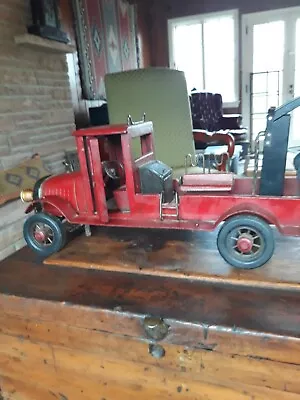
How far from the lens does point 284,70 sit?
3.95m

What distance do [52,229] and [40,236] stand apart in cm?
4

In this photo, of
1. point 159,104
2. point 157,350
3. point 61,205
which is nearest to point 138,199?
point 61,205

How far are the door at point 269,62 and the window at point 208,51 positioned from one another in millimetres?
145

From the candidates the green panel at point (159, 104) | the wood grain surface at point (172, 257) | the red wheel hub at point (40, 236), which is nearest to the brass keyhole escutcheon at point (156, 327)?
the wood grain surface at point (172, 257)

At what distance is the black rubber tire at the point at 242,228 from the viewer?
0.61 meters

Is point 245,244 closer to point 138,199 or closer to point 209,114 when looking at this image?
point 138,199

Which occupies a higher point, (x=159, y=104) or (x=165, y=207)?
(x=159, y=104)

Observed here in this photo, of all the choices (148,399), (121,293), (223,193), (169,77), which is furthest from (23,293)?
(169,77)

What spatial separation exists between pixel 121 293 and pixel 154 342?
10cm

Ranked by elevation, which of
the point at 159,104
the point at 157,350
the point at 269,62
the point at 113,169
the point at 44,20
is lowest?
the point at 157,350

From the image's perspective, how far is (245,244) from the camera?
626 millimetres

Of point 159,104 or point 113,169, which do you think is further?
point 159,104

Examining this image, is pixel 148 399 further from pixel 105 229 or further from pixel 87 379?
pixel 105 229

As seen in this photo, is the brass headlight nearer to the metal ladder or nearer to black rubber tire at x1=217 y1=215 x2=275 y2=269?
the metal ladder
